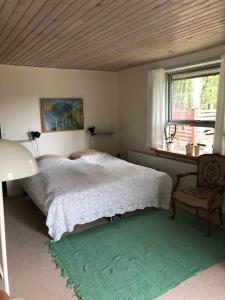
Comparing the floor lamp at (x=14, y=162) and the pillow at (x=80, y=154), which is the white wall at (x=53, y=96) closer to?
the pillow at (x=80, y=154)

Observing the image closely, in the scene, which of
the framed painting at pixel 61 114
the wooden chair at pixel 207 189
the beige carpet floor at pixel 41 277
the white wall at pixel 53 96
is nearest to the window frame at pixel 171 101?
the wooden chair at pixel 207 189

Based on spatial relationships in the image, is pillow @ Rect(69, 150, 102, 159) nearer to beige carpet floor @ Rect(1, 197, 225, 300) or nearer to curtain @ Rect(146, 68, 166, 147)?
curtain @ Rect(146, 68, 166, 147)

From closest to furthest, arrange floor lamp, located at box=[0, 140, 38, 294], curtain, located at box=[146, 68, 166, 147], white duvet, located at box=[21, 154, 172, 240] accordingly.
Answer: floor lamp, located at box=[0, 140, 38, 294], white duvet, located at box=[21, 154, 172, 240], curtain, located at box=[146, 68, 166, 147]

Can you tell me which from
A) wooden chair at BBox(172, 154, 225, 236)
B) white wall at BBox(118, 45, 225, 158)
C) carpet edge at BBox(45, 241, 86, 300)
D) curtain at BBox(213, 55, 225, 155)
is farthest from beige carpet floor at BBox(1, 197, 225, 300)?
white wall at BBox(118, 45, 225, 158)

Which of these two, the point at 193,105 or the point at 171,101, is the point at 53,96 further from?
the point at 193,105

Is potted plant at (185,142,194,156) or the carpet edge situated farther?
potted plant at (185,142,194,156)

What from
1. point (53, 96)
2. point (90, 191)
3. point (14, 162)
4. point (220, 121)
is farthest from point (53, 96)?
point (14, 162)

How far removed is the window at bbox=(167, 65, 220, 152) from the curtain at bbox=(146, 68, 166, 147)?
182 millimetres

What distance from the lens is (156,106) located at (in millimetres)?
4230

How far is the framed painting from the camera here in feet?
14.9

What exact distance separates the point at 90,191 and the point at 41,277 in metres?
1.08

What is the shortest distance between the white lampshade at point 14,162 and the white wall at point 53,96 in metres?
3.13

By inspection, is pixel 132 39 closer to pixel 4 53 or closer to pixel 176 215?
pixel 4 53

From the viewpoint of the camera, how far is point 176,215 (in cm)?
342
